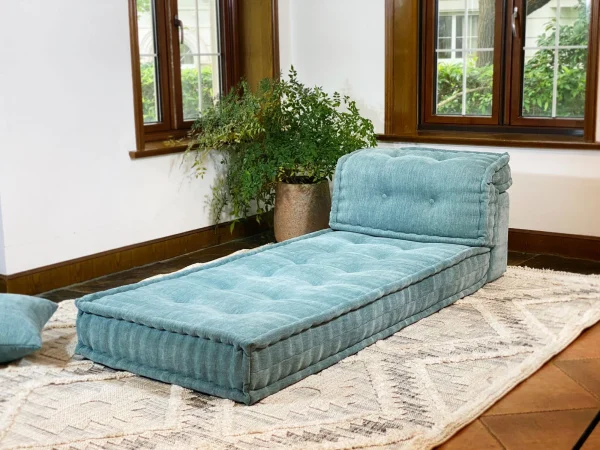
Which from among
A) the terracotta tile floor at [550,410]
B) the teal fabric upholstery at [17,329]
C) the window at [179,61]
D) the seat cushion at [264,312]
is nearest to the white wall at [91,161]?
the window at [179,61]

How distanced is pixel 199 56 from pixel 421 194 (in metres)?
2.09

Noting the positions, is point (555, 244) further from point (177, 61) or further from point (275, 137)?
point (177, 61)

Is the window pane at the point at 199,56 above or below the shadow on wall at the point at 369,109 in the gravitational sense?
above

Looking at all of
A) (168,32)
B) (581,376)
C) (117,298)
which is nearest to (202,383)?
(117,298)

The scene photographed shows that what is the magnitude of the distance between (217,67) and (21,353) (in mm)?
2971

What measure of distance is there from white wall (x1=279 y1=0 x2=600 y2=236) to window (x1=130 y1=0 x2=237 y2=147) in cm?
44

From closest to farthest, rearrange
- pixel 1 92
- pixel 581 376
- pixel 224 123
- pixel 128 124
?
pixel 581 376
pixel 1 92
pixel 128 124
pixel 224 123

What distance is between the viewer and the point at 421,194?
4.19 meters

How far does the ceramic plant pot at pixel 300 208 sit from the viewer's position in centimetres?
520

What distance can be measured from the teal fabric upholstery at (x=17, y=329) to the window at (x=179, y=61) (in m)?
1.77

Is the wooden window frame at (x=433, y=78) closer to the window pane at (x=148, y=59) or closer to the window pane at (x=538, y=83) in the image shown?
the window pane at (x=538, y=83)

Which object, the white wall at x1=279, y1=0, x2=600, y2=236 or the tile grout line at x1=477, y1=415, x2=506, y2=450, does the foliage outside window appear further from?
the tile grout line at x1=477, y1=415, x2=506, y2=450

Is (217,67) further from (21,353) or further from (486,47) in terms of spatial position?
(21,353)

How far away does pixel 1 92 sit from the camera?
13.5 feet
